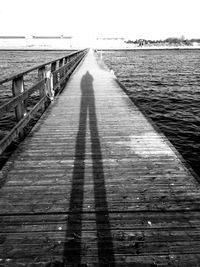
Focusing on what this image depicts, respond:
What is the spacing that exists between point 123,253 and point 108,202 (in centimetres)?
85

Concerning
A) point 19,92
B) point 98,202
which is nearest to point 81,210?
point 98,202

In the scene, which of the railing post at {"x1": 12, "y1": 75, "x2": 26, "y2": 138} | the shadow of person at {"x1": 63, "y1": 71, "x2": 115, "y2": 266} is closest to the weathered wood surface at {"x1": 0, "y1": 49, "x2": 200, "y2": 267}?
the shadow of person at {"x1": 63, "y1": 71, "x2": 115, "y2": 266}

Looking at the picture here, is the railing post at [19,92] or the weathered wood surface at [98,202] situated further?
the railing post at [19,92]

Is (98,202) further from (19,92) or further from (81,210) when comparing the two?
(19,92)

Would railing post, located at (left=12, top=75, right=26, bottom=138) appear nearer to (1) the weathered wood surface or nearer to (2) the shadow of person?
(1) the weathered wood surface

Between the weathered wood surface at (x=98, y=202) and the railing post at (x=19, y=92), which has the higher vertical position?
the railing post at (x=19, y=92)

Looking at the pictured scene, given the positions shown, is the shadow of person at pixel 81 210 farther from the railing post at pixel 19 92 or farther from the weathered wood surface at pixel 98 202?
the railing post at pixel 19 92

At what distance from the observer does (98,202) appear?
327 centimetres

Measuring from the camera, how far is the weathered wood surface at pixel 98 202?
2502mm

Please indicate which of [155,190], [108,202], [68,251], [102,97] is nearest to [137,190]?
[155,190]

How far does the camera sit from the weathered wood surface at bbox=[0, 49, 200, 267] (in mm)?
2502

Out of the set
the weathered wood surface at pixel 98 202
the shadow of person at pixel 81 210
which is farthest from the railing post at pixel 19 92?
the shadow of person at pixel 81 210

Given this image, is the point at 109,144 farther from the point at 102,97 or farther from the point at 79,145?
the point at 102,97

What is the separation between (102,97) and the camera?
390 inches
